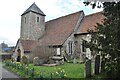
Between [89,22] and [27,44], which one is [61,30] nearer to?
[89,22]

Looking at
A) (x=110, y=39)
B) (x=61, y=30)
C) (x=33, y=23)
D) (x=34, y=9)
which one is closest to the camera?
(x=110, y=39)

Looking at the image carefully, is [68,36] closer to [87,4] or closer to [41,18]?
[41,18]

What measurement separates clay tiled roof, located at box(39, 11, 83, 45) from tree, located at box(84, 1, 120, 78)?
719 inches

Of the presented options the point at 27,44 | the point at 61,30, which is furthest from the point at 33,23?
the point at 61,30

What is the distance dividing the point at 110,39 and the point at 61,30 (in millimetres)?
22397

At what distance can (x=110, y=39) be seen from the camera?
9578 millimetres

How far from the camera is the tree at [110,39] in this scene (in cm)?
924

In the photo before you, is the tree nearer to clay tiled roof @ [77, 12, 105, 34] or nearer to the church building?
the church building

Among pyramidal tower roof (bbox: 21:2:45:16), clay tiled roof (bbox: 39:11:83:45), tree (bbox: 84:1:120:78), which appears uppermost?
pyramidal tower roof (bbox: 21:2:45:16)

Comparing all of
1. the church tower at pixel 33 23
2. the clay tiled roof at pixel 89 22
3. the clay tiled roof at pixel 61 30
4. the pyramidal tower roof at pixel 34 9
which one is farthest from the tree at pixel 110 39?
the pyramidal tower roof at pixel 34 9

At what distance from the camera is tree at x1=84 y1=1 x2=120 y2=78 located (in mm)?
9242

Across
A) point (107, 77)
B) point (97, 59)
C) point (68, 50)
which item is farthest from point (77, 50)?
point (107, 77)

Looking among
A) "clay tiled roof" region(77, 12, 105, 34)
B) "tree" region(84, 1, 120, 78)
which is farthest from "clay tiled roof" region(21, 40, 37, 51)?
"tree" region(84, 1, 120, 78)

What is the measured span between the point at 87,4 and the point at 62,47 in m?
18.7
